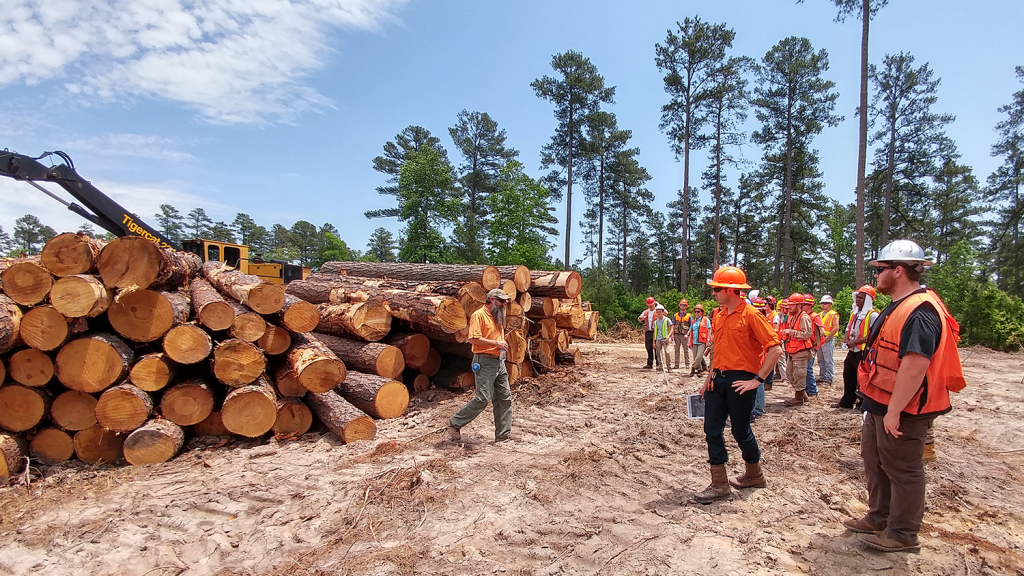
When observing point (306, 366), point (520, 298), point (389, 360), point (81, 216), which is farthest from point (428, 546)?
point (81, 216)

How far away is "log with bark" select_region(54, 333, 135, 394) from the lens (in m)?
4.98

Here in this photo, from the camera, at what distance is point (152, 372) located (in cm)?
521

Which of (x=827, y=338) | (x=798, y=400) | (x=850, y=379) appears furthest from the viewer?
(x=827, y=338)

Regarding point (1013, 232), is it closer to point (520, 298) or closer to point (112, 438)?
point (520, 298)

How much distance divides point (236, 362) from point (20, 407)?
202cm

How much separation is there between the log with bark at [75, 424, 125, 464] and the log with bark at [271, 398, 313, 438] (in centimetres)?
152

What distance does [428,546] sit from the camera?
340 cm

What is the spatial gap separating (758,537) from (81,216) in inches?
513

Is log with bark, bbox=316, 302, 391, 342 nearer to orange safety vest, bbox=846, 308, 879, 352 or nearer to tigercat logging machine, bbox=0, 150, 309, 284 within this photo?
tigercat logging machine, bbox=0, 150, 309, 284

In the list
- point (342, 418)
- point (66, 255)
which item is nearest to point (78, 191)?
point (66, 255)

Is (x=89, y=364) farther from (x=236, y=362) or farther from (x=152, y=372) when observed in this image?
(x=236, y=362)

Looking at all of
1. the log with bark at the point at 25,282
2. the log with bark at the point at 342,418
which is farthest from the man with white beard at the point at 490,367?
the log with bark at the point at 25,282

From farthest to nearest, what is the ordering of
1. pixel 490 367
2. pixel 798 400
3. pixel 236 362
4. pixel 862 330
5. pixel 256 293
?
1. pixel 798 400
2. pixel 862 330
3. pixel 256 293
4. pixel 490 367
5. pixel 236 362

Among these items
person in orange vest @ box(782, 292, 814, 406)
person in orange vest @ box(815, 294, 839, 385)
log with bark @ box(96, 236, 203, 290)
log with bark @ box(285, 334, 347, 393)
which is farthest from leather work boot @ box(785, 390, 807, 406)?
log with bark @ box(96, 236, 203, 290)
